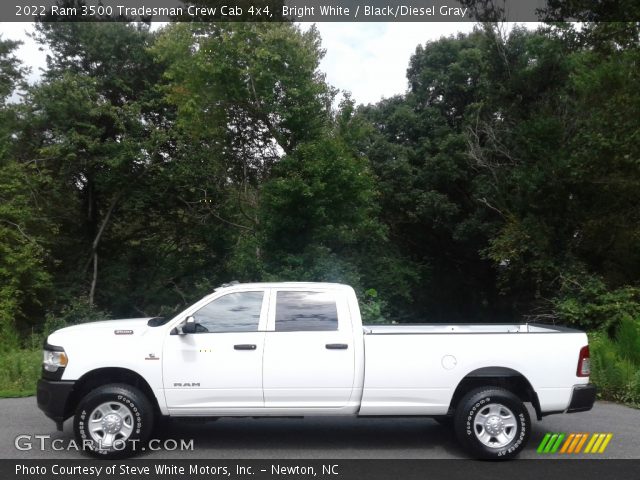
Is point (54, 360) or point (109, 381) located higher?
point (54, 360)

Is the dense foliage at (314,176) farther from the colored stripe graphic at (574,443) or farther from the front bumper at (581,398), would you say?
the front bumper at (581,398)

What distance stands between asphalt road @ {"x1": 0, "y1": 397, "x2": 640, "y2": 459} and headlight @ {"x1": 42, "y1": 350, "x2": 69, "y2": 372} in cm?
93

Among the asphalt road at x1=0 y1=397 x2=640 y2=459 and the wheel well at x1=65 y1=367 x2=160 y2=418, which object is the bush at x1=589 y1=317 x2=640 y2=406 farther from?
the wheel well at x1=65 y1=367 x2=160 y2=418

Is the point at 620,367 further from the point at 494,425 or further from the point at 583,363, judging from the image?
the point at 494,425

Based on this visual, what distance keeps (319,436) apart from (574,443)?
2933mm

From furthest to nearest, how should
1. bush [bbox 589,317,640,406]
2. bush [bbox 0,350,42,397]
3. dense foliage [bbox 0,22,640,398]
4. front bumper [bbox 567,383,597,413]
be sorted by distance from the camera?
dense foliage [bbox 0,22,640,398] < bush [bbox 0,350,42,397] < bush [bbox 589,317,640,406] < front bumper [bbox 567,383,597,413]

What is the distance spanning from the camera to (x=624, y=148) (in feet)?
51.3

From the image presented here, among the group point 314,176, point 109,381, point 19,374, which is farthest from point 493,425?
point 314,176

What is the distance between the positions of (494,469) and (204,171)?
1886 cm

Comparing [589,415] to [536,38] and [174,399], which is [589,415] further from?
[536,38]

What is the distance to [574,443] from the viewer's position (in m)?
7.19

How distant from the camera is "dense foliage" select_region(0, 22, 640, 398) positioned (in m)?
17.6

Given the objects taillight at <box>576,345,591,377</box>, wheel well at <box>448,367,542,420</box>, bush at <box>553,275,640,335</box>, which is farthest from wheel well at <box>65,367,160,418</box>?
bush at <box>553,275,640,335</box>

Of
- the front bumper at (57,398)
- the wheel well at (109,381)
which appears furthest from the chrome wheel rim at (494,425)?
the front bumper at (57,398)
